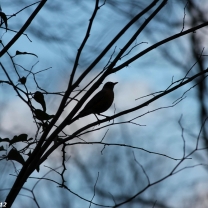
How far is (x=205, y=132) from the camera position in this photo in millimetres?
4840

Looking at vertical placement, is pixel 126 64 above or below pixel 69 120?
above

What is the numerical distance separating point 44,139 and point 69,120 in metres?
0.20

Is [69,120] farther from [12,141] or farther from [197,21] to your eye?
[197,21]

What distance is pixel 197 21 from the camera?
6.02 meters

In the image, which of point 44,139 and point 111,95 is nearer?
point 44,139

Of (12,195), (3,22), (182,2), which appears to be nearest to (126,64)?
(3,22)

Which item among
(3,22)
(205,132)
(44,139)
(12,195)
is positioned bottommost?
(12,195)

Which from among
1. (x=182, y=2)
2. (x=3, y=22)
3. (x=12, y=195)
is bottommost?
(x=12, y=195)

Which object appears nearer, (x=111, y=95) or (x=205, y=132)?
(x=205, y=132)

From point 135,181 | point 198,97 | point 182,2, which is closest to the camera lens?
point 198,97

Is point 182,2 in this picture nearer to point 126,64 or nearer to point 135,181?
point 135,181

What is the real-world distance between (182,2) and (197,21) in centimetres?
43

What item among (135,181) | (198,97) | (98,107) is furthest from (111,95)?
(135,181)

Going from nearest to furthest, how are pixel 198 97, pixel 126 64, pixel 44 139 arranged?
1. pixel 44 139
2. pixel 126 64
3. pixel 198 97
